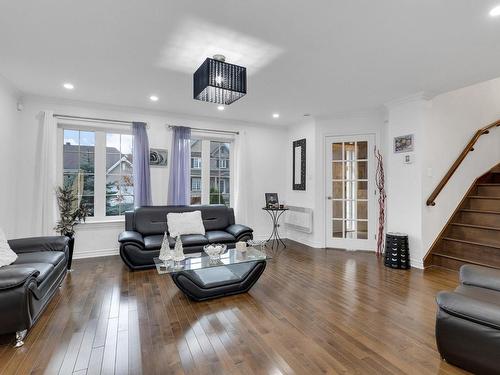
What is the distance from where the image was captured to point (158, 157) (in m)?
4.92

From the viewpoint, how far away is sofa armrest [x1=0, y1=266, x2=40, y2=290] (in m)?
1.93

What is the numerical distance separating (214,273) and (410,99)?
377 centimetres

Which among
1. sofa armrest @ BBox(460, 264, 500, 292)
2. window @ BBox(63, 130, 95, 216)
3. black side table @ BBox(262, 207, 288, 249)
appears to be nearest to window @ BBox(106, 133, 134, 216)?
window @ BBox(63, 130, 95, 216)

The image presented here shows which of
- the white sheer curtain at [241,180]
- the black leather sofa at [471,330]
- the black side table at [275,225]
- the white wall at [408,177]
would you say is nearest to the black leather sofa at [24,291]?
the black leather sofa at [471,330]

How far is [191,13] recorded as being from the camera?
2.14 m

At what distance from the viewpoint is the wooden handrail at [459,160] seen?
3.96m

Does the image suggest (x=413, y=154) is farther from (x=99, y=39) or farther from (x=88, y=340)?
(x=88, y=340)

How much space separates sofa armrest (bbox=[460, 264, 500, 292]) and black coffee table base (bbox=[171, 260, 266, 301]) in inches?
73.4

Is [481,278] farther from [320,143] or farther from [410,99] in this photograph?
[320,143]

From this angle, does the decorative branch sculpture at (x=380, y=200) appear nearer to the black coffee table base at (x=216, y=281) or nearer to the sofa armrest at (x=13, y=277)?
the black coffee table base at (x=216, y=281)

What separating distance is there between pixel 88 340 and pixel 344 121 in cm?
496

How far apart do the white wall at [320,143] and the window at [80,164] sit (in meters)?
4.02

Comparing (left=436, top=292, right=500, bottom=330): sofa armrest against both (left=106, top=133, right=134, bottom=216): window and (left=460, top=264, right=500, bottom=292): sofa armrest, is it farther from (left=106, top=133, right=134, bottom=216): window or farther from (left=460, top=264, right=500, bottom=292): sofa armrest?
(left=106, top=133, right=134, bottom=216): window

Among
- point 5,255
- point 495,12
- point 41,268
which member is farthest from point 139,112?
point 495,12
